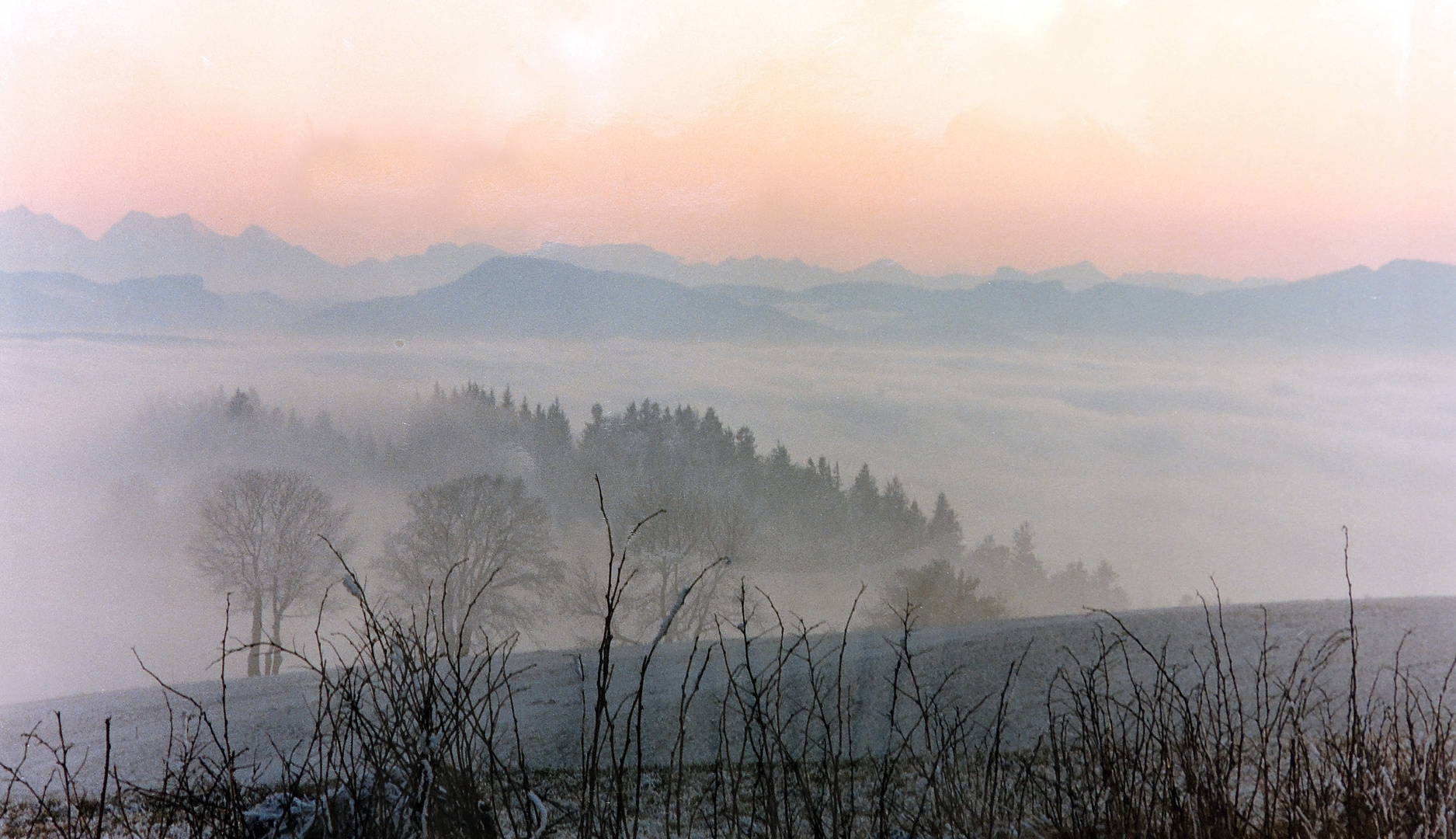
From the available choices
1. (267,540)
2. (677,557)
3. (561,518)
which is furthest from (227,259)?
(677,557)

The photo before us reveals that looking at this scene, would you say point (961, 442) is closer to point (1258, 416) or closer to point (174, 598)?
point (1258, 416)

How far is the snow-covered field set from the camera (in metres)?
4.69

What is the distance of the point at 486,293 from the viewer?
6230mm

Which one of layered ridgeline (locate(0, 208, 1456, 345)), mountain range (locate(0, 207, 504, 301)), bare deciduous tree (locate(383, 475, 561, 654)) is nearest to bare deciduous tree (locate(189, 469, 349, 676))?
bare deciduous tree (locate(383, 475, 561, 654))

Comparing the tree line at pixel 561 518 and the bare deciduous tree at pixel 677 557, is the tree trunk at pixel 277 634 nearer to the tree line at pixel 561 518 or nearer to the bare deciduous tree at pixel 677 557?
the tree line at pixel 561 518

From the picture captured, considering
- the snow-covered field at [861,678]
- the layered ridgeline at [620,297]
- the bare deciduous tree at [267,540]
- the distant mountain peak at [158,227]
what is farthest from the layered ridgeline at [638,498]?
the distant mountain peak at [158,227]

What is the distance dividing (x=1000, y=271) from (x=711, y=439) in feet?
8.87

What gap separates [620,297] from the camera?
6406 mm

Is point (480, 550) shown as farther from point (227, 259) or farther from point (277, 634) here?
point (227, 259)

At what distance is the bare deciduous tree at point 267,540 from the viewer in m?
5.65

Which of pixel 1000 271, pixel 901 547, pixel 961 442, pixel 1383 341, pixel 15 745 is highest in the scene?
pixel 1000 271

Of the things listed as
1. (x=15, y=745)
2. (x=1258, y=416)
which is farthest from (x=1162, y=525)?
(x=15, y=745)

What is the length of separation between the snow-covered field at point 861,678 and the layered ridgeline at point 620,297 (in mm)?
2244

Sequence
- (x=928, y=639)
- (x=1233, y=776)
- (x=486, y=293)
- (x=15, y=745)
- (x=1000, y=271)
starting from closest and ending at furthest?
(x=1233, y=776), (x=15, y=745), (x=928, y=639), (x=486, y=293), (x=1000, y=271)
